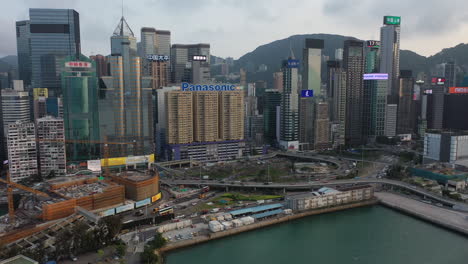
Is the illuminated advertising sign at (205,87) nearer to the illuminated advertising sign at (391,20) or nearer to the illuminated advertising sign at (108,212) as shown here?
the illuminated advertising sign at (108,212)

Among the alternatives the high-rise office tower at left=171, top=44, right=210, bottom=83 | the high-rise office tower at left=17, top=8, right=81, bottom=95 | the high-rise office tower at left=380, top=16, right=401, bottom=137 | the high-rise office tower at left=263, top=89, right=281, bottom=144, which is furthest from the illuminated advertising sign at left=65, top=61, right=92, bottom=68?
the high-rise office tower at left=380, top=16, right=401, bottom=137

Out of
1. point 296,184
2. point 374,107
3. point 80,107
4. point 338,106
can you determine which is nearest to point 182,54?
point 338,106

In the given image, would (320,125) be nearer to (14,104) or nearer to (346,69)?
(346,69)

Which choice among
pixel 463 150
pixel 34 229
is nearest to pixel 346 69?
pixel 463 150

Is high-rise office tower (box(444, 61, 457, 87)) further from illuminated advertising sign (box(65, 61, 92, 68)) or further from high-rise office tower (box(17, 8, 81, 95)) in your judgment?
high-rise office tower (box(17, 8, 81, 95))

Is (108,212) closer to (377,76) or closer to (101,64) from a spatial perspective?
(377,76)
